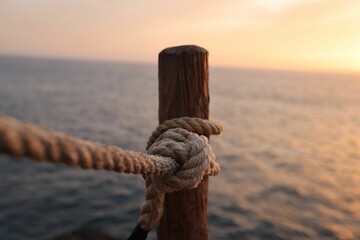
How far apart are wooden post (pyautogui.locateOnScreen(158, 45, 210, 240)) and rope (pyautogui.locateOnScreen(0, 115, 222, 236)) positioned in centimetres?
12

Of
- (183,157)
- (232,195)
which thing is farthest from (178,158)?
(232,195)

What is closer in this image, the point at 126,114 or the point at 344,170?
the point at 344,170

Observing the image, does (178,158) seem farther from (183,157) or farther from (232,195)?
(232,195)

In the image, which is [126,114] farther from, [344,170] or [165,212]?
[165,212]

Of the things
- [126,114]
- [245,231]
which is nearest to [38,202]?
[245,231]

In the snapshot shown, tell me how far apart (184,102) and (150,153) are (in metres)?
0.44

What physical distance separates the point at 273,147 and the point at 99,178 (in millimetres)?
10366

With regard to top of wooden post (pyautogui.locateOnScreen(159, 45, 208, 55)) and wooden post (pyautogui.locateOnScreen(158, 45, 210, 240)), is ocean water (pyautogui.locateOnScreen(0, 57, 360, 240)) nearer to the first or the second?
wooden post (pyautogui.locateOnScreen(158, 45, 210, 240))

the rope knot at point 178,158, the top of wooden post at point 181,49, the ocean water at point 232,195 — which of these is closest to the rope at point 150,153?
the rope knot at point 178,158

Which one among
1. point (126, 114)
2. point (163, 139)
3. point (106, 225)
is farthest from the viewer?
point (126, 114)

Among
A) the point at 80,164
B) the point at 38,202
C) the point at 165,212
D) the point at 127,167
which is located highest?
the point at 80,164

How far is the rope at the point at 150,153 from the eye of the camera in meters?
0.84

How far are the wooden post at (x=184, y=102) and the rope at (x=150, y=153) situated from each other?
0.12 metres

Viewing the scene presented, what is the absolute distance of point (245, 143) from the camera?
18672mm
